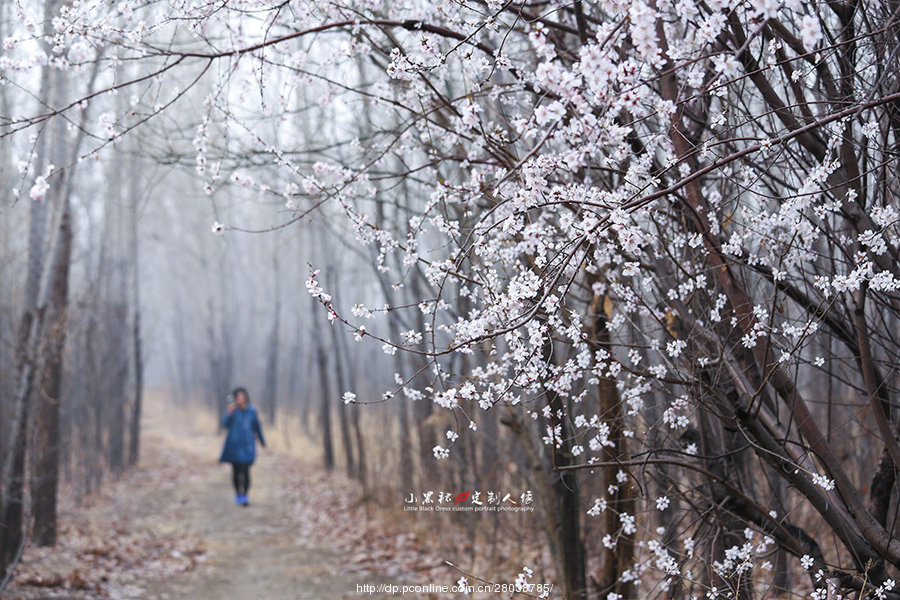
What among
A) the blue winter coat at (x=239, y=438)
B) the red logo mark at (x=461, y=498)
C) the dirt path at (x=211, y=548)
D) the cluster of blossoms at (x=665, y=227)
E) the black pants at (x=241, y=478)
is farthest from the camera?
the black pants at (x=241, y=478)

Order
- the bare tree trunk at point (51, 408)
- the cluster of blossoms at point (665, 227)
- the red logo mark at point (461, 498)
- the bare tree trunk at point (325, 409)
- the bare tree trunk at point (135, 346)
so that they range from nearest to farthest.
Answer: the cluster of blossoms at point (665, 227), the red logo mark at point (461, 498), the bare tree trunk at point (51, 408), the bare tree trunk at point (325, 409), the bare tree trunk at point (135, 346)

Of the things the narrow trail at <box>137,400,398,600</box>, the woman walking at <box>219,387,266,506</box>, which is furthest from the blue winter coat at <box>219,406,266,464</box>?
the narrow trail at <box>137,400,398,600</box>

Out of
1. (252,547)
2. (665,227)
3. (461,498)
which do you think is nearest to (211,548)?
(252,547)

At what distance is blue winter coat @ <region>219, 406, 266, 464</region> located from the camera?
387 inches

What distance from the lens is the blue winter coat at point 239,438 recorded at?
9820 mm

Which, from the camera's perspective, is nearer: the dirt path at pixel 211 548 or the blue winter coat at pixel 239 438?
the dirt path at pixel 211 548

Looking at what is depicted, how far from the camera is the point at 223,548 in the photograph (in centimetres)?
767

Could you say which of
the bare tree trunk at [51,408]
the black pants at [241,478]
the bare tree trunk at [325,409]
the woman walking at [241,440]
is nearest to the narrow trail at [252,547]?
the black pants at [241,478]

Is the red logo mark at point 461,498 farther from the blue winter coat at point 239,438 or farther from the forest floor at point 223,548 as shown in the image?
the blue winter coat at point 239,438

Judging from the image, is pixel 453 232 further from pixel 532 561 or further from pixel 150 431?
pixel 150 431

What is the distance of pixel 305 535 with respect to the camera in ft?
27.5

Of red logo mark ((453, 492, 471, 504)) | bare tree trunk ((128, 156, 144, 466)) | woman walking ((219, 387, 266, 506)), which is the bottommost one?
Answer: red logo mark ((453, 492, 471, 504))

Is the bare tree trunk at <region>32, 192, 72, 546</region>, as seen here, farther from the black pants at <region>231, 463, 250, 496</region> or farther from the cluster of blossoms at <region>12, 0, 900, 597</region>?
the cluster of blossoms at <region>12, 0, 900, 597</region>

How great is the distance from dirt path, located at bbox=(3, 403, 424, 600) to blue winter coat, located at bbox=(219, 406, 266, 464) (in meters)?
0.72
